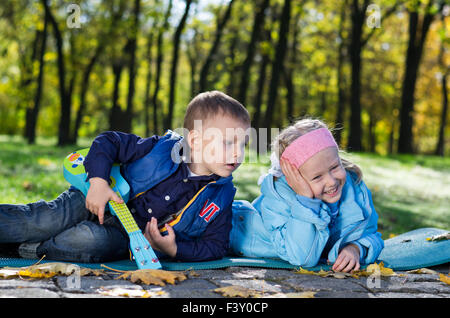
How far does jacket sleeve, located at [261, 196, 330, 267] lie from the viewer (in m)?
3.21

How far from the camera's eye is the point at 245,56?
18719 mm

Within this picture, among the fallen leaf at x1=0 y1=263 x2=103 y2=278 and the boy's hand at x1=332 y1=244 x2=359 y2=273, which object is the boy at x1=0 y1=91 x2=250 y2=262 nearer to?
the fallen leaf at x1=0 y1=263 x2=103 y2=278

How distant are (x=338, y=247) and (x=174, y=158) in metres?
1.26

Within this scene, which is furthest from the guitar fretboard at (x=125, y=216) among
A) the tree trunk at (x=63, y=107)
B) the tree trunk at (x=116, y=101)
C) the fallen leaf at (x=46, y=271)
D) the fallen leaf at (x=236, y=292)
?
the tree trunk at (x=116, y=101)

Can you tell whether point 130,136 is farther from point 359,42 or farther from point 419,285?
point 359,42

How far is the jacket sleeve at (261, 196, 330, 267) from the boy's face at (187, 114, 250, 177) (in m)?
0.46

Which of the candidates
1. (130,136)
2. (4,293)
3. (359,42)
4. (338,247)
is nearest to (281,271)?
(338,247)

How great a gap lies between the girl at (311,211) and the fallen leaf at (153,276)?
884 mm

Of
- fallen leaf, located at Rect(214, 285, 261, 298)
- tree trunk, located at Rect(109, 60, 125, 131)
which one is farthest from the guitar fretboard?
tree trunk, located at Rect(109, 60, 125, 131)

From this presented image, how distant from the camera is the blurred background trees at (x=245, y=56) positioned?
1512 cm

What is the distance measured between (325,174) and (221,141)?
0.69m

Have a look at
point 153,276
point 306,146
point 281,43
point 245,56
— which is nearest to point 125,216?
point 153,276

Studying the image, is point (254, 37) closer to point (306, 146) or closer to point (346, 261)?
point (306, 146)

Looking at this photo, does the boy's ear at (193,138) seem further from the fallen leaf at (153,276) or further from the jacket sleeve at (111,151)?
the fallen leaf at (153,276)
